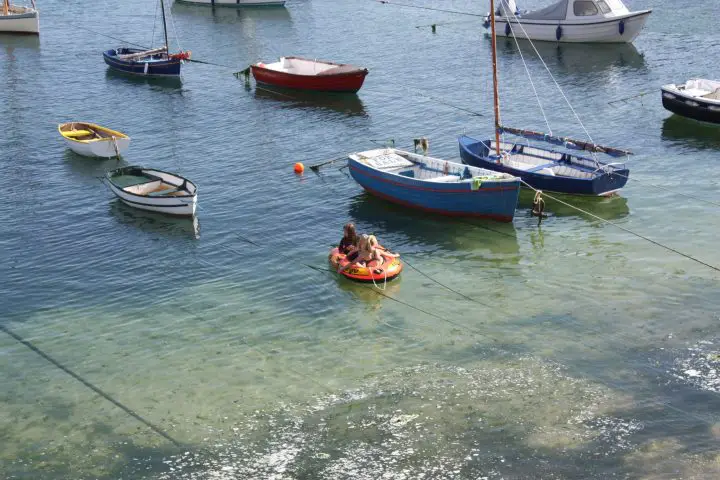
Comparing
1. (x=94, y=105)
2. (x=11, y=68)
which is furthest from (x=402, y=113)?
(x=11, y=68)

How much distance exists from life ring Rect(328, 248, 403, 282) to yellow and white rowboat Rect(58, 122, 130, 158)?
22475 mm

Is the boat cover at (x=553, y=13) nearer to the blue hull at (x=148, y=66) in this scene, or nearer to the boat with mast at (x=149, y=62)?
the boat with mast at (x=149, y=62)

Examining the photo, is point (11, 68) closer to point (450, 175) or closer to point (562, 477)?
point (450, 175)

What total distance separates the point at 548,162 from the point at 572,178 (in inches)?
124

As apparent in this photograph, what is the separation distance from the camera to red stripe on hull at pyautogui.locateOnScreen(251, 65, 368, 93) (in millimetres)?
68062

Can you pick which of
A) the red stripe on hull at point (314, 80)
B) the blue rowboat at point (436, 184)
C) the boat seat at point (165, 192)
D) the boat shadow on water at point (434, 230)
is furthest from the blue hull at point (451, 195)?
the red stripe on hull at point (314, 80)

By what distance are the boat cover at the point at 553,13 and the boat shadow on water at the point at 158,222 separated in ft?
154

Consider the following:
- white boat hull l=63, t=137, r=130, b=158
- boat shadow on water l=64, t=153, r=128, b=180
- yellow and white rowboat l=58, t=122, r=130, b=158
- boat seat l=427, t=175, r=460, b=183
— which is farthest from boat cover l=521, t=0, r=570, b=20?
boat shadow on water l=64, t=153, r=128, b=180

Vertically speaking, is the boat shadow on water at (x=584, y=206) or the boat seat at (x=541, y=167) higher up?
the boat seat at (x=541, y=167)

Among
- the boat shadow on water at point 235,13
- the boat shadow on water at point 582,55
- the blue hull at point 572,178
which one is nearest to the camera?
the blue hull at point 572,178

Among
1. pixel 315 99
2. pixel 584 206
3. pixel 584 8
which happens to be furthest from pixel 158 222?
pixel 584 8

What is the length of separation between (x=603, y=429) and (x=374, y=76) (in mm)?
50612

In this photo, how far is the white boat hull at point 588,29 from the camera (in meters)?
78.0

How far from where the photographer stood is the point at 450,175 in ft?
154
